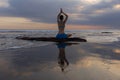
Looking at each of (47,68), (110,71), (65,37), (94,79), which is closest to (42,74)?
(47,68)

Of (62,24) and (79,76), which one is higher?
(62,24)

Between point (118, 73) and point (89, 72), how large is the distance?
87 centimetres

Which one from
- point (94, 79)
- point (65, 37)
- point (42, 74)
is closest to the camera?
point (94, 79)

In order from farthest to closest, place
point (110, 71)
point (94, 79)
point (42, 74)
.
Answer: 1. point (110, 71)
2. point (42, 74)
3. point (94, 79)

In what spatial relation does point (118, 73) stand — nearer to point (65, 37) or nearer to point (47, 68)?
point (47, 68)

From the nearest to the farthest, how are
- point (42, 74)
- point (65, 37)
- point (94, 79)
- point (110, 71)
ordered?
1. point (94, 79)
2. point (42, 74)
3. point (110, 71)
4. point (65, 37)

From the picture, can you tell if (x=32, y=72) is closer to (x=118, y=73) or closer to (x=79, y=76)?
(x=79, y=76)

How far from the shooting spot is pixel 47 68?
7.45 m

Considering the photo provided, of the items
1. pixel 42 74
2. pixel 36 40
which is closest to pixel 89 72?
pixel 42 74

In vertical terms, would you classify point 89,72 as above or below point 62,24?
below

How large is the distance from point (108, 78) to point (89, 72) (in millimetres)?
811

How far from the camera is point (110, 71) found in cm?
710

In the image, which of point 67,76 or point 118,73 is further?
point 118,73

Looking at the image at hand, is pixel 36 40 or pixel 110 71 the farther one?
pixel 36 40
